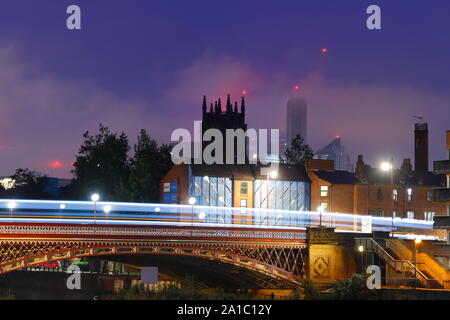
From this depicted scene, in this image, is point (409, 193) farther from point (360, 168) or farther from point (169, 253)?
point (169, 253)

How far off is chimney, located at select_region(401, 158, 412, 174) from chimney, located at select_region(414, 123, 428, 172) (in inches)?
173

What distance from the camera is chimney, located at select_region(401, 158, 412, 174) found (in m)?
128

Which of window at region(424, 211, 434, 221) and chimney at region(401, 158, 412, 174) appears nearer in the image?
window at region(424, 211, 434, 221)

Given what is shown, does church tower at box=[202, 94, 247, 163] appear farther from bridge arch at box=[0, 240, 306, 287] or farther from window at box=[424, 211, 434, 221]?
bridge arch at box=[0, 240, 306, 287]

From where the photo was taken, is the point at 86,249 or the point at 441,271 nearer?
the point at 86,249

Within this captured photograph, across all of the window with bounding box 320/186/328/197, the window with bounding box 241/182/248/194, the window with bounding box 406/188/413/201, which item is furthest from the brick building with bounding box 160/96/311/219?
the window with bounding box 406/188/413/201

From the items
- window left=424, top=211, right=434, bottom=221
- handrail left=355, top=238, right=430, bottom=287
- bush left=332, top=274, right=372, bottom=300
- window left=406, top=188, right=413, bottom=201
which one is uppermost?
window left=406, top=188, right=413, bottom=201

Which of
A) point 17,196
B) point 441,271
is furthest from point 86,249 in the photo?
point 17,196

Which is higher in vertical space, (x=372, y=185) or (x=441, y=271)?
(x=372, y=185)
